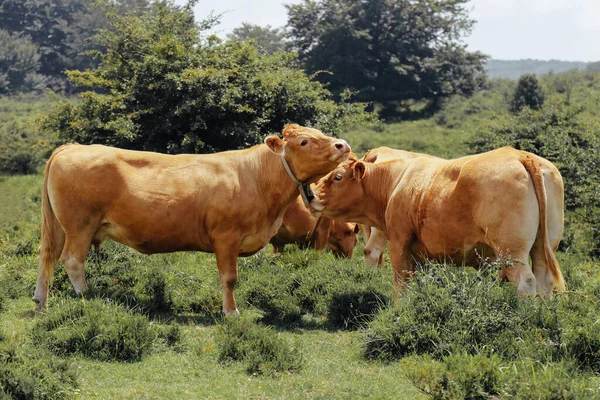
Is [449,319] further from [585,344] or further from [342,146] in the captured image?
[342,146]

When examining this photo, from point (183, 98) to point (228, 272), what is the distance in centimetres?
723

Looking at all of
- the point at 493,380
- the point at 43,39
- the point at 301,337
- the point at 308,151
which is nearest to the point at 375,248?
the point at 308,151

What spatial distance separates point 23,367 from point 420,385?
2990 millimetres

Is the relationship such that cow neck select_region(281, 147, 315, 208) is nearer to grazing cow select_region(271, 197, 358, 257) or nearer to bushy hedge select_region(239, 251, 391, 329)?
bushy hedge select_region(239, 251, 391, 329)

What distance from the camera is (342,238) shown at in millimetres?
12125

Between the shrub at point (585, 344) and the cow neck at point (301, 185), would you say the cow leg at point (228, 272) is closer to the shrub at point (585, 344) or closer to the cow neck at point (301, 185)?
the cow neck at point (301, 185)

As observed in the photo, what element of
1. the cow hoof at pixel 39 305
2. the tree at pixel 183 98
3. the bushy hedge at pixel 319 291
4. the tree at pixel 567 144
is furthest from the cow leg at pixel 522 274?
the tree at pixel 183 98

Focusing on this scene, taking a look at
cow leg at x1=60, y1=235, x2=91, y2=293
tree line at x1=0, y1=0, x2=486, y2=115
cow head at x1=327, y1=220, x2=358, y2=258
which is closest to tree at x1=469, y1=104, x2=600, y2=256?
cow head at x1=327, y1=220, x2=358, y2=258

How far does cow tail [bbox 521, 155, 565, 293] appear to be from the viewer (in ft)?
22.8

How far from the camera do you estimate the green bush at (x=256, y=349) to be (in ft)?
20.9

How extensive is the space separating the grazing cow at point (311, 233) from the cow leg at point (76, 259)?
3.60 metres

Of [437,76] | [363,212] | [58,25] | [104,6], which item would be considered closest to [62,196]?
[363,212]

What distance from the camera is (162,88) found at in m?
14.8

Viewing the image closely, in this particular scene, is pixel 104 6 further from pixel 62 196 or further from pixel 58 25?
pixel 58 25
